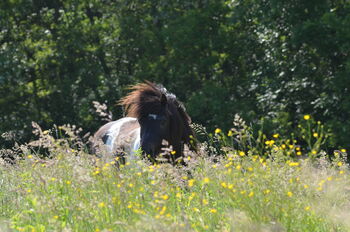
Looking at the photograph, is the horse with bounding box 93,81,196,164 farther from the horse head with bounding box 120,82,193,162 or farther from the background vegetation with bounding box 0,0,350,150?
the background vegetation with bounding box 0,0,350,150

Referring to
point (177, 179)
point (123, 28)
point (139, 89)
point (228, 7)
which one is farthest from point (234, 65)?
point (177, 179)

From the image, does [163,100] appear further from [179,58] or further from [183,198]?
[179,58]

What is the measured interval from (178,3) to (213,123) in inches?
160

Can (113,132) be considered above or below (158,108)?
below

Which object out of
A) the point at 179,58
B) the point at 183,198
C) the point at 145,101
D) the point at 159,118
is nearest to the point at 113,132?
the point at 145,101

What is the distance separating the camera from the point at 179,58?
21359 millimetres

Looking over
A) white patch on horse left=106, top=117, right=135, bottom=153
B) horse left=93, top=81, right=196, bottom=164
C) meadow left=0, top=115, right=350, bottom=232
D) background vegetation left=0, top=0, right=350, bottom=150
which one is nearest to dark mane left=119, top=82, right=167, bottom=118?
horse left=93, top=81, right=196, bottom=164

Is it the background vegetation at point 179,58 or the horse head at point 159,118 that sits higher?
the horse head at point 159,118

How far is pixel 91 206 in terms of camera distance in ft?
17.7

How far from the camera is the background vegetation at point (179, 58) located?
60.2 ft

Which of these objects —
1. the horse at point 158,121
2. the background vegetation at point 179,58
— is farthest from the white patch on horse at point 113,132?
the background vegetation at point 179,58

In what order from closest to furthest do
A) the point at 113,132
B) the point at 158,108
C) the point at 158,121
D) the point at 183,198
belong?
the point at 183,198 < the point at 158,121 < the point at 158,108 < the point at 113,132

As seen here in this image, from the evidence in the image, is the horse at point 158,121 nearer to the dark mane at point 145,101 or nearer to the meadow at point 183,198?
the dark mane at point 145,101

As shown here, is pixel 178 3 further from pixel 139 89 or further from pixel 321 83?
pixel 139 89
